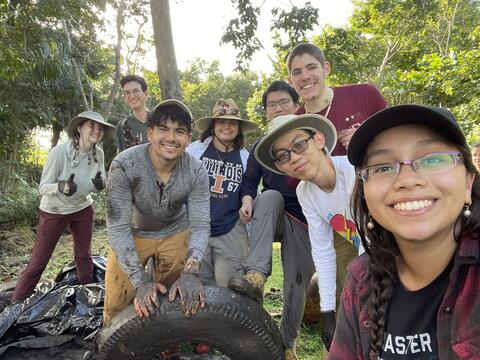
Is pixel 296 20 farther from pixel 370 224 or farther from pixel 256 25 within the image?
pixel 370 224

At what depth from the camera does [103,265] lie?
14.1ft

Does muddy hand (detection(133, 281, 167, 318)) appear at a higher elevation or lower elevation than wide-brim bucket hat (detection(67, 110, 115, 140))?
lower

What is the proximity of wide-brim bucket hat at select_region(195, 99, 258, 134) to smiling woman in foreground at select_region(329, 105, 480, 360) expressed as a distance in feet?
7.32

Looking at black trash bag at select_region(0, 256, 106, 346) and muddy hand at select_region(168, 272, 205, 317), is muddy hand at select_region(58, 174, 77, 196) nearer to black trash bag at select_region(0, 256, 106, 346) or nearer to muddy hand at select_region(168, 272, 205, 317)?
black trash bag at select_region(0, 256, 106, 346)

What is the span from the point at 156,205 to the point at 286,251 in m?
1.11

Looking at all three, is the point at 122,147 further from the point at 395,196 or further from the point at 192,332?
the point at 395,196

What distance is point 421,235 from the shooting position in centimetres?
106

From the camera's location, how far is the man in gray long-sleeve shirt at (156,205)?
2580 mm

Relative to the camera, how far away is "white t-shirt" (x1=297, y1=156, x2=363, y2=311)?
2.31 m

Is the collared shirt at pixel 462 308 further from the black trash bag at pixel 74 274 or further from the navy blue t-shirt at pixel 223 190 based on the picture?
the black trash bag at pixel 74 274

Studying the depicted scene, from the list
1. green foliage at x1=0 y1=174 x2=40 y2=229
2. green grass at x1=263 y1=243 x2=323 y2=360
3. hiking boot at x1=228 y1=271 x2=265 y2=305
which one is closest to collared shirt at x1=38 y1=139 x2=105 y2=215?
hiking boot at x1=228 y1=271 x2=265 y2=305

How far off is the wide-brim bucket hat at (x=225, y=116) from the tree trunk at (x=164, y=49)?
1.18 m

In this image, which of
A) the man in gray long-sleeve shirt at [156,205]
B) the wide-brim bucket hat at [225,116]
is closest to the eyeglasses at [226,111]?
the wide-brim bucket hat at [225,116]

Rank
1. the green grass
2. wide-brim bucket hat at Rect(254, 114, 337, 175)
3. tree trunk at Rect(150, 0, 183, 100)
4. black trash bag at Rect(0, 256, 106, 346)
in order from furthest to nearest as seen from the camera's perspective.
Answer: tree trunk at Rect(150, 0, 183, 100) < the green grass < black trash bag at Rect(0, 256, 106, 346) < wide-brim bucket hat at Rect(254, 114, 337, 175)
